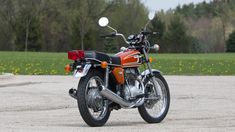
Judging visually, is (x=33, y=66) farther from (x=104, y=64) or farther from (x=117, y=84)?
(x=104, y=64)

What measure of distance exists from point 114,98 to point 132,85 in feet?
1.99

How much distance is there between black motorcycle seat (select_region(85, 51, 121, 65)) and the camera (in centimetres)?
933

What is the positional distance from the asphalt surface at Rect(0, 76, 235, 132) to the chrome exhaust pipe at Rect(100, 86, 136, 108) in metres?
0.29

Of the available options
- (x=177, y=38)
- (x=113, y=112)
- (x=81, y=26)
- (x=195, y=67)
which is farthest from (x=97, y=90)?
(x=177, y=38)

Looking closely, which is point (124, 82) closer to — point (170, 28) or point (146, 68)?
point (146, 68)

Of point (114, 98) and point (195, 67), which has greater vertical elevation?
point (114, 98)

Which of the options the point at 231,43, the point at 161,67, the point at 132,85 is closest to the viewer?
the point at 132,85

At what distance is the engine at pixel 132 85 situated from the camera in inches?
394

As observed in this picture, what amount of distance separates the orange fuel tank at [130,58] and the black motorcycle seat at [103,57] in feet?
0.36

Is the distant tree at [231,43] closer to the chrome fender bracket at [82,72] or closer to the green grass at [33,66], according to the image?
the green grass at [33,66]

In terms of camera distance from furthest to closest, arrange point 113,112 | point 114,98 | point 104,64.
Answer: point 113,112 → point 114,98 → point 104,64

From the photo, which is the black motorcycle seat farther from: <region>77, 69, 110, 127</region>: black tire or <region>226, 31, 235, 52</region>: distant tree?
<region>226, 31, 235, 52</region>: distant tree

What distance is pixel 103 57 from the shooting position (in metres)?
9.52

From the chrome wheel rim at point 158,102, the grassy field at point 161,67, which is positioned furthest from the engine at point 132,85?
the grassy field at point 161,67
